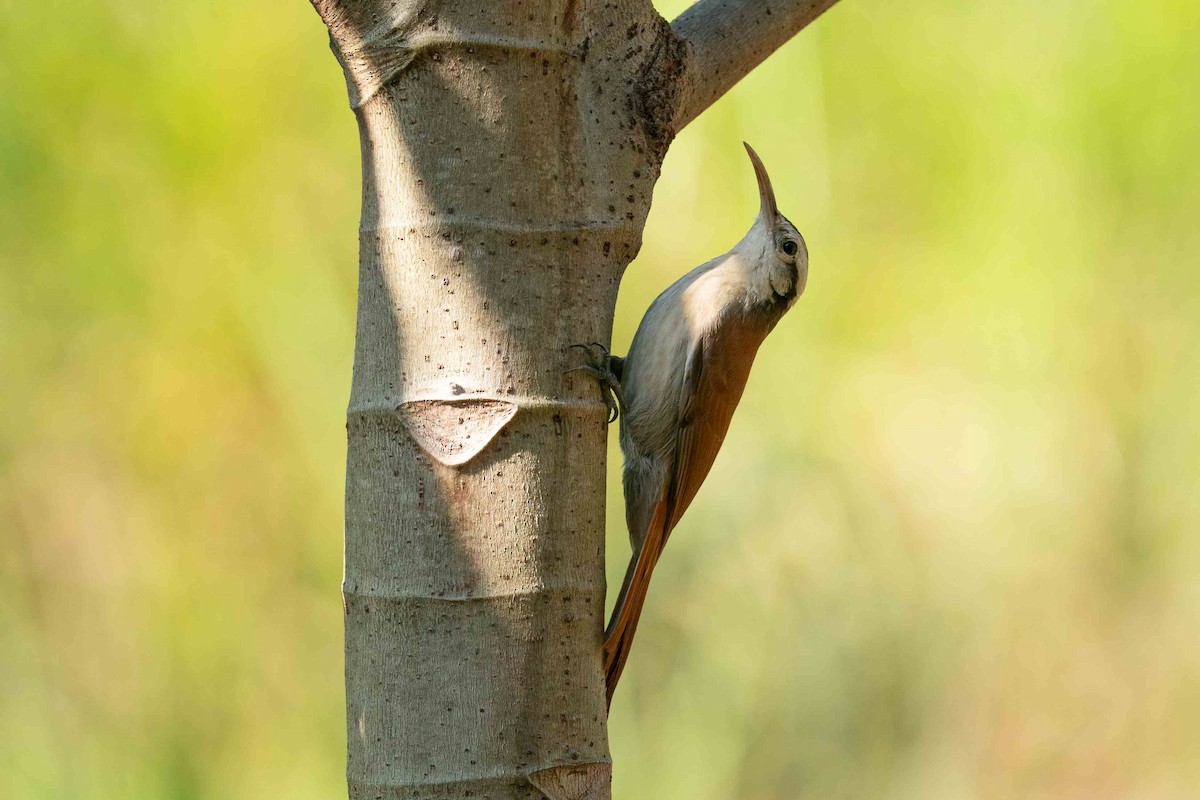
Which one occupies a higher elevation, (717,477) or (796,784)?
(717,477)

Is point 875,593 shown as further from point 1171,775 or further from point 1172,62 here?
point 1172,62

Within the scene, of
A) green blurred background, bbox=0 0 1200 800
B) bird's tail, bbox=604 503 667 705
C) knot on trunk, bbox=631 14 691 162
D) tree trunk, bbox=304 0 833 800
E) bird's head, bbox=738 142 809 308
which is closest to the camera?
tree trunk, bbox=304 0 833 800

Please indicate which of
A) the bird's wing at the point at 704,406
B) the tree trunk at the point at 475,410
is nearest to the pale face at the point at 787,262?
the bird's wing at the point at 704,406

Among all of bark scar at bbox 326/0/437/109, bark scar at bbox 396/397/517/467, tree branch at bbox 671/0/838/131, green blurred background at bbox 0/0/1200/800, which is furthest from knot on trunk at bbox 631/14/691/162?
green blurred background at bbox 0/0/1200/800

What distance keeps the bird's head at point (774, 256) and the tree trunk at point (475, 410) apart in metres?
1.06

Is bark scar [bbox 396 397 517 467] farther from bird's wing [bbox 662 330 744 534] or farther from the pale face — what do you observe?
the pale face

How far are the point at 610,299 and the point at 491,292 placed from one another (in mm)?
192

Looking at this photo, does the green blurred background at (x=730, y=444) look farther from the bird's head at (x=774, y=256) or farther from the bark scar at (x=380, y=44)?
the bark scar at (x=380, y=44)

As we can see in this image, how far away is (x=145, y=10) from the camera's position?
12.6 feet

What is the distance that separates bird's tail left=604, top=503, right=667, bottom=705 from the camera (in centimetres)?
162

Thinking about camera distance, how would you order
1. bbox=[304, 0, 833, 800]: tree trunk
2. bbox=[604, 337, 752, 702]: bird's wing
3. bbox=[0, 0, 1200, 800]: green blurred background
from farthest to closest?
bbox=[0, 0, 1200, 800]: green blurred background < bbox=[604, 337, 752, 702]: bird's wing < bbox=[304, 0, 833, 800]: tree trunk

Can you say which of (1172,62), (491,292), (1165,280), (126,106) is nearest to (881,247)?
(1165,280)

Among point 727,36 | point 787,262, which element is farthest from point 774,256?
point 727,36

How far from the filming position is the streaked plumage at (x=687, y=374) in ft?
7.06
